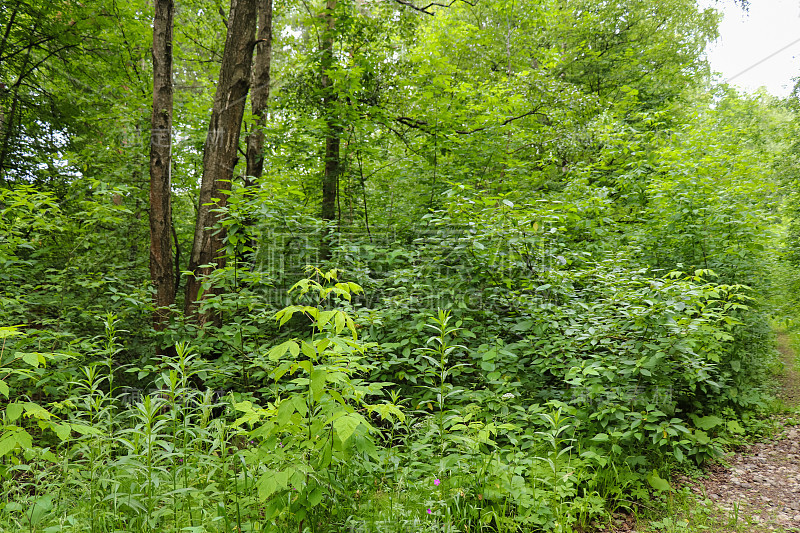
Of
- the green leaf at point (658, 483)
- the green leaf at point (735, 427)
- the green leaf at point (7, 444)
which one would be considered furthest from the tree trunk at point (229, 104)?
the green leaf at point (735, 427)

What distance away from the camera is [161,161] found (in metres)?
5.35

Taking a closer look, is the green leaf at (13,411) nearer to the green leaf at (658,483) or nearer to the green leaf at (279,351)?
the green leaf at (279,351)

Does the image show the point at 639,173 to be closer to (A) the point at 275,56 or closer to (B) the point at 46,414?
(B) the point at 46,414

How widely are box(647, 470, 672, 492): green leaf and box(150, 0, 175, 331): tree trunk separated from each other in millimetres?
5735

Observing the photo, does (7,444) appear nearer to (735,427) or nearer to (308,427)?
(308,427)

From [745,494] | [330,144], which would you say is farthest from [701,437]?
[330,144]

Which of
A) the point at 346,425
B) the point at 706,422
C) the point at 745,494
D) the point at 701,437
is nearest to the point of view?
the point at 346,425

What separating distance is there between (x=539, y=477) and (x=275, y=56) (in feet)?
42.5

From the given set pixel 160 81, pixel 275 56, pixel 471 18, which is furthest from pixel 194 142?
pixel 471 18

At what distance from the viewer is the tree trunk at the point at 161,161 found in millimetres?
5305

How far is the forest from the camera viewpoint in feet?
7.84

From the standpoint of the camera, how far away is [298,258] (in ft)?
16.3

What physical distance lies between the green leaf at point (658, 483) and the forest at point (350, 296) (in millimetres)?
33

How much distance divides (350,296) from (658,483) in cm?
320
